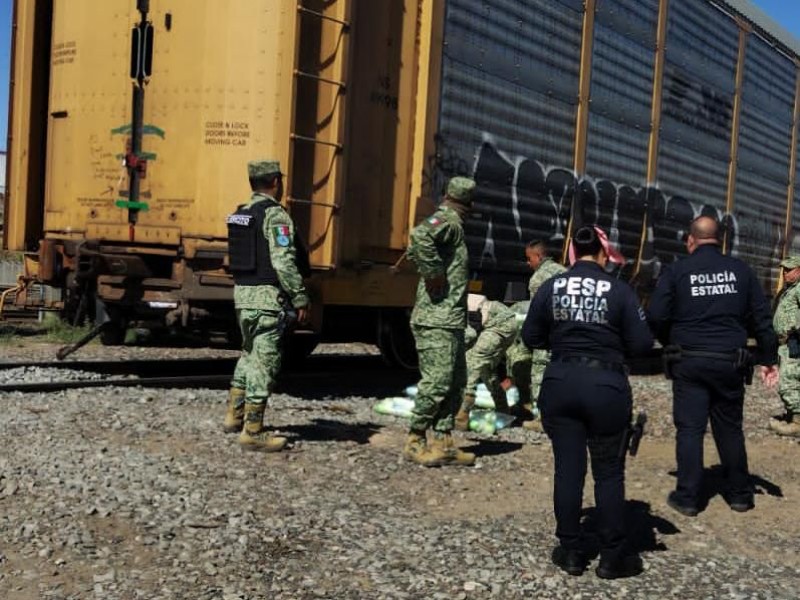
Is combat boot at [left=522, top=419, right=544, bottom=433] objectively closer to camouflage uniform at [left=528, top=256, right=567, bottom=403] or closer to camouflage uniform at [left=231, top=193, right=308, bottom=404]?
camouflage uniform at [left=528, top=256, right=567, bottom=403]

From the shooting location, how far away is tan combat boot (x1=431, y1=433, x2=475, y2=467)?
17.7 feet

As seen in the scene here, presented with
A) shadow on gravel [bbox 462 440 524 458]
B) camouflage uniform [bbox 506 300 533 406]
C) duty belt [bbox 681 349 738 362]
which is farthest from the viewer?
camouflage uniform [bbox 506 300 533 406]

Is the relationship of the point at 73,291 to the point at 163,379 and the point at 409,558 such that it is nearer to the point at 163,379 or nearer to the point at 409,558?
the point at 163,379

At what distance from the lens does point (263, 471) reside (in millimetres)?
4949

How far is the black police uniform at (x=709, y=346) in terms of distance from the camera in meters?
4.88

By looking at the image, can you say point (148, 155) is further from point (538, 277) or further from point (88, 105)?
point (538, 277)

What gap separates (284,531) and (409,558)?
0.58 meters

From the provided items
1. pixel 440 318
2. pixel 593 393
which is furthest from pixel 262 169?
pixel 593 393

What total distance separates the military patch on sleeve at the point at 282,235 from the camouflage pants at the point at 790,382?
14.2 ft

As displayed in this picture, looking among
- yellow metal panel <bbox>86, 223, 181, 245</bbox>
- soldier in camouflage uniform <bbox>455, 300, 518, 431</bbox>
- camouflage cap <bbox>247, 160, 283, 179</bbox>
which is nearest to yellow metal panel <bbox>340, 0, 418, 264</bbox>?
soldier in camouflage uniform <bbox>455, 300, 518, 431</bbox>

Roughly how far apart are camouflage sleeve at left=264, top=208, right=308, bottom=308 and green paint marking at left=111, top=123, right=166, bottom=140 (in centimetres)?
233

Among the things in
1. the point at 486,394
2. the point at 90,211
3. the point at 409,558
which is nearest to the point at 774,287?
the point at 486,394

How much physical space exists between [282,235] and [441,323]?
1069 millimetres

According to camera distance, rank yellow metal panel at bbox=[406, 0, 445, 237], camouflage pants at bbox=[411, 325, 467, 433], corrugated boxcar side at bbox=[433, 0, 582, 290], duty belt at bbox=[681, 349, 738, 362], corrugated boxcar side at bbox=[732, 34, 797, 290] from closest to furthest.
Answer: duty belt at bbox=[681, 349, 738, 362] → camouflage pants at bbox=[411, 325, 467, 433] → yellow metal panel at bbox=[406, 0, 445, 237] → corrugated boxcar side at bbox=[433, 0, 582, 290] → corrugated boxcar side at bbox=[732, 34, 797, 290]
